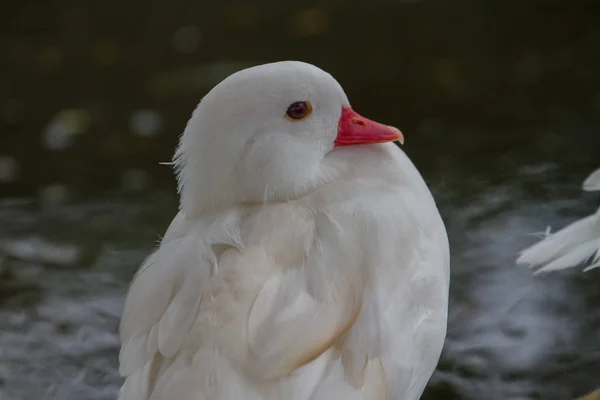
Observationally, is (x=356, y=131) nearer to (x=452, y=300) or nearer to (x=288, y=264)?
(x=288, y=264)

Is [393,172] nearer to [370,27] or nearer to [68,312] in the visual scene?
[68,312]

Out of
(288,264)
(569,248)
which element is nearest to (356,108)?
(569,248)

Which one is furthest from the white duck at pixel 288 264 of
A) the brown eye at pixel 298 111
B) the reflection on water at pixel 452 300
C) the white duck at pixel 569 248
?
the reflection on water at pixel 452 300

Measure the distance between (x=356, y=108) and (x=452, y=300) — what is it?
3.34 ft

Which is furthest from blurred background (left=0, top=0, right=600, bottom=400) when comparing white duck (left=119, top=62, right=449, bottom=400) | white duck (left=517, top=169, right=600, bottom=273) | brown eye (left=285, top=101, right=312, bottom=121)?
brown eye (left=285, top=101, right=312, bottom=121)

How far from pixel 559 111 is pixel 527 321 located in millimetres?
1060

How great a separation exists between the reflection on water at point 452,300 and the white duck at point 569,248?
0.46 metres

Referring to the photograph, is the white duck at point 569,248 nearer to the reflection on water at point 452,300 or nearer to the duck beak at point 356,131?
the duck beak at point 356,131

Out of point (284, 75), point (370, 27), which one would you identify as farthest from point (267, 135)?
point (370, 27)

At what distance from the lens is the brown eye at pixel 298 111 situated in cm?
157

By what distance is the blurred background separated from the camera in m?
2.14

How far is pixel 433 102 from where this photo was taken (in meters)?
3.11

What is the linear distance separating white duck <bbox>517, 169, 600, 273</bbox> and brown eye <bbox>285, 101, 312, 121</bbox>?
48 cm

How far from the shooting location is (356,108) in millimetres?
3076
